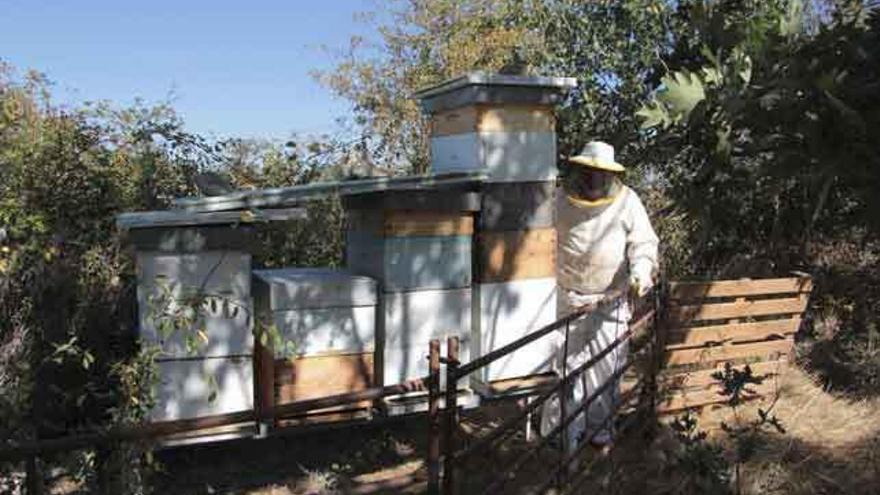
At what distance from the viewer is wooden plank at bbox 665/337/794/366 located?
450 cm

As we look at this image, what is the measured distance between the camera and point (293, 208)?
Result: 147 inches

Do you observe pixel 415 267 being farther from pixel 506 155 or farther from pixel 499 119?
pixel 499 119

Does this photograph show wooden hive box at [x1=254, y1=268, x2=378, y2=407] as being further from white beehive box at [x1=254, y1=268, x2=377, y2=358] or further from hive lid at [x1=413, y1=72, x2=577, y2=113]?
hive lid at [x1=413, y1=72, x2=577, y2=113]

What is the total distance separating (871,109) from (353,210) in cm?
285

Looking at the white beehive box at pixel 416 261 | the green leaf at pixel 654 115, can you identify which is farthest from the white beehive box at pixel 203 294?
the green leaf at pixel 654 115

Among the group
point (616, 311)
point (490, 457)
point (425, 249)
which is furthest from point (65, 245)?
point (616, 311)

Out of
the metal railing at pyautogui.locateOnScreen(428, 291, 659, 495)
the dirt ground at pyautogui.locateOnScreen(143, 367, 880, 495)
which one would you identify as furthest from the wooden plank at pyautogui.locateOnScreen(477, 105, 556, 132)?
the dirt ground at pyautogui.locateOnScreen(143, 367, 880, 495)

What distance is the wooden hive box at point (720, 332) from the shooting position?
445 cm

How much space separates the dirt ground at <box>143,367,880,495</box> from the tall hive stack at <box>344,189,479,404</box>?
2.26 feet

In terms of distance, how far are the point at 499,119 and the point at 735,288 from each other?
170 cm

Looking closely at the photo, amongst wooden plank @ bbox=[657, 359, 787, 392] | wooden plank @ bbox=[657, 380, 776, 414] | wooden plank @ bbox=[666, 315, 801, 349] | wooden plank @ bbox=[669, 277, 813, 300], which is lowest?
wooden plank @ bbox=[657, 380, 776, 414]

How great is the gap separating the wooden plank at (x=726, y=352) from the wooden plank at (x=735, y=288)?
31cm

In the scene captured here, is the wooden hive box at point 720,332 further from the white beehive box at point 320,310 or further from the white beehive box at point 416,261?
the white beehive box at point 320,310

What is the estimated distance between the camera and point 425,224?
156 inches
